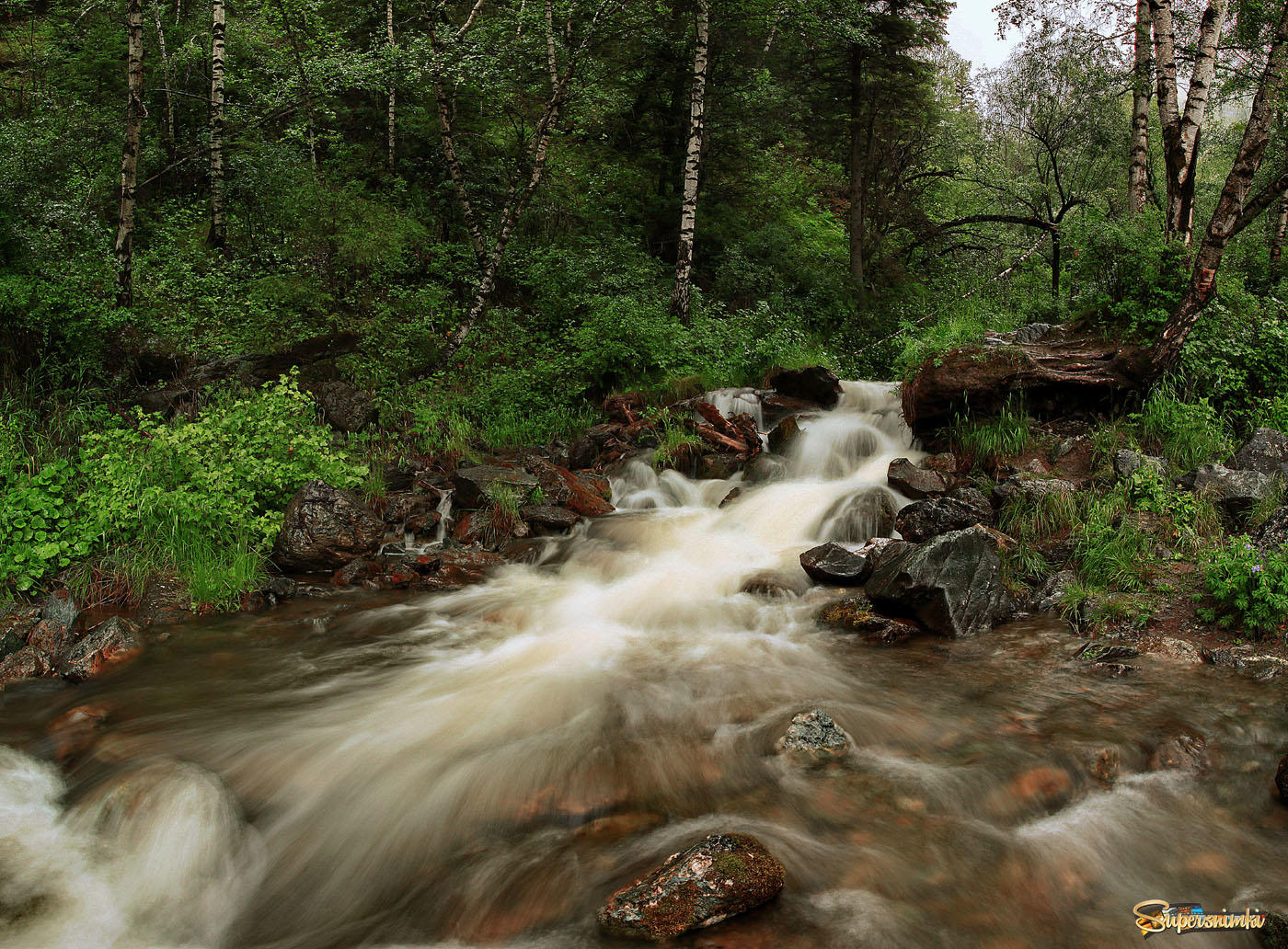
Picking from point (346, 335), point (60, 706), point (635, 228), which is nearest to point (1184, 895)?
point (60, 706)

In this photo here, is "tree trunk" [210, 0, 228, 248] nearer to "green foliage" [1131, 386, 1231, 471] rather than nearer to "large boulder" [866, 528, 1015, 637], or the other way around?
"large boulder" [866, 528, 1015, 637]

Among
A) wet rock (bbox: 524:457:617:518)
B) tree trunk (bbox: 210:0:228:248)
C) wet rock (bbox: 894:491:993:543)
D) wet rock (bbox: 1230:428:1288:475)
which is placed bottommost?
wet rock (bbox: 524:457:617:518)

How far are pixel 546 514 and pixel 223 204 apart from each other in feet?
38.3

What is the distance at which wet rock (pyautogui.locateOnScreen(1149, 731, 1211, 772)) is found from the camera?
423 cm

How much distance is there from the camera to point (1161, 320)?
27.8ft

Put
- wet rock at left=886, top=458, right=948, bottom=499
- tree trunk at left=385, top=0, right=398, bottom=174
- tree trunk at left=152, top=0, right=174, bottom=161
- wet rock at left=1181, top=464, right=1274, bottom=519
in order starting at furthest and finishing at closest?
tree trunk at left=385, top=0, right=398, bottom=174
tree trunk at left=152, top=0, right=174, bottom=161
wet rock at left=886, top=458, right=948, bottom=499
wet rock at left=1181, top=464, right=1274, bottom=519

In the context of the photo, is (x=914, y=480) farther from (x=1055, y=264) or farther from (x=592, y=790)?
(x=1055, y=264)

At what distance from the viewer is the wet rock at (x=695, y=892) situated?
310cm

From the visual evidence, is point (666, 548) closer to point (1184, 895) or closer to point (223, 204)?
point (1184, 895)

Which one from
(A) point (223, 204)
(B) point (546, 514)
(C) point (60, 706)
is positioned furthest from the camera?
(A) point (223, 204)

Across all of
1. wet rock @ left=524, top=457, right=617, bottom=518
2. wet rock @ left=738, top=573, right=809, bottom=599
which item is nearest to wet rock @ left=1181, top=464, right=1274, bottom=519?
wet rock @ left=738, top=573, right=809, bottom=599

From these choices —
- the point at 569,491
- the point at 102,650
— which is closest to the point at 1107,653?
the point at 569,491

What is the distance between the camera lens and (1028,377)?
Answer: 28.8 feet

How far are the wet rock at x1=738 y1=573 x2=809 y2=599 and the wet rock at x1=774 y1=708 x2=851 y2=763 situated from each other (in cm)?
260
